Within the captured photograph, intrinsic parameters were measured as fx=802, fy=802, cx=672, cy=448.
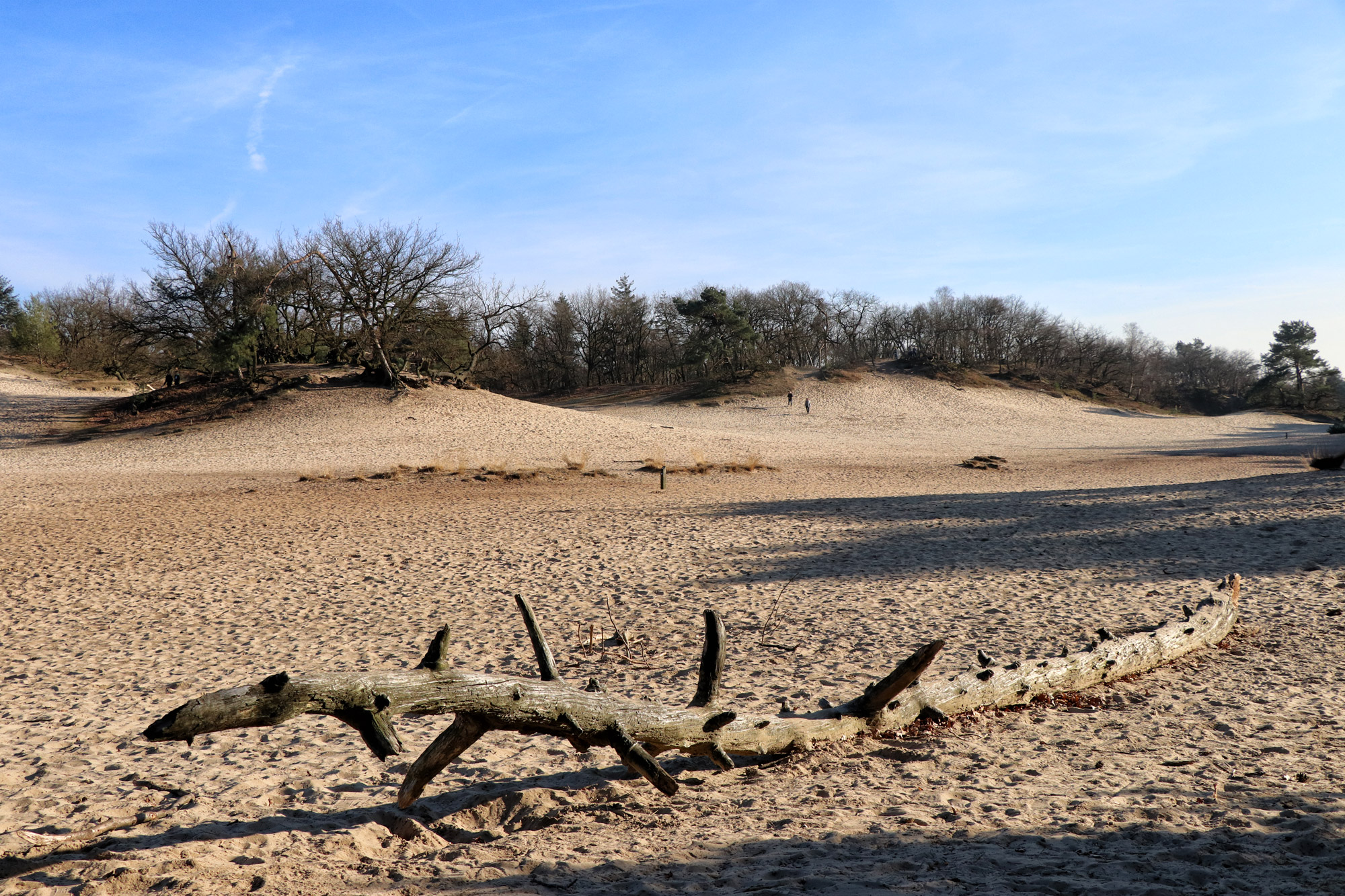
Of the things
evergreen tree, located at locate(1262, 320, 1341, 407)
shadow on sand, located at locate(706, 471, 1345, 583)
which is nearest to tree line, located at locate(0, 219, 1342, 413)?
evergreen tree, located at locate(1262, 320, 1341, 407)

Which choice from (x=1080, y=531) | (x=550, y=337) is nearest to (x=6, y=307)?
(x=550, y=337)

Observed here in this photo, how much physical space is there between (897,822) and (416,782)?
2.26 meters

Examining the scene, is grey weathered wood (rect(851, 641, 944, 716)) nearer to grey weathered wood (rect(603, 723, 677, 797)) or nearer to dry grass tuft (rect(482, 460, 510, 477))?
grey weathered wood (rect(603, 723, 677, 797))

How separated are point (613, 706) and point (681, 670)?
280 cm

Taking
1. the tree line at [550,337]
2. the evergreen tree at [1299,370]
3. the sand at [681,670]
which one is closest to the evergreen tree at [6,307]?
the tree line at [550,337]

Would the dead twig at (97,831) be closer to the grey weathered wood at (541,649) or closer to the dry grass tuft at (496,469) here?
the grey weathered wood at (541,649)

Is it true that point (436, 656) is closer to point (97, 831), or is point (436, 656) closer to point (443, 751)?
point (443, 751)

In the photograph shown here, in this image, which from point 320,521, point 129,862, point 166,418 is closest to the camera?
point 129,862

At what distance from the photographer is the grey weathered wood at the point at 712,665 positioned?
4.47m

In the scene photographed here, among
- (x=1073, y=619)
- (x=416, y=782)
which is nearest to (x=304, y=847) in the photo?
(x=416, y=782)

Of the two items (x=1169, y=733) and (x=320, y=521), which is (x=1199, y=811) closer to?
(x=1169, y=733)

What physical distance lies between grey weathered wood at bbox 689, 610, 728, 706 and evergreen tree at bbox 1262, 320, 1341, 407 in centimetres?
7676

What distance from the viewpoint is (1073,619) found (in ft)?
26.3

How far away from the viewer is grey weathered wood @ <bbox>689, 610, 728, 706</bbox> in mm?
4473
